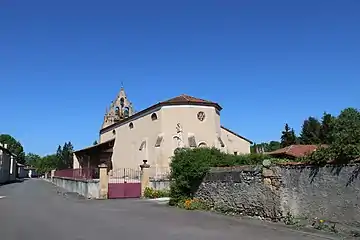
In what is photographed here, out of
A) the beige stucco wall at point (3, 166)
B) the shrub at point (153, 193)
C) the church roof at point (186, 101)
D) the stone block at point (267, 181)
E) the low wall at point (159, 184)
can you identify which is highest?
the church roof at point (186, 101)

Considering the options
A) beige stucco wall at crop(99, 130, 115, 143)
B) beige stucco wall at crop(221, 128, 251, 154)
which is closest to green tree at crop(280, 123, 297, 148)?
beige stucco wall at crop(221, 128, 251, 154)

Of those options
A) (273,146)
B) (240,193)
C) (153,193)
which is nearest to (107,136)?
(153,193)

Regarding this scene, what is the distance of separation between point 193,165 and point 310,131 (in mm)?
54680

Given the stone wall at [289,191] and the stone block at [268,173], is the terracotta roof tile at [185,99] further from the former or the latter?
the stone block at [268,173]

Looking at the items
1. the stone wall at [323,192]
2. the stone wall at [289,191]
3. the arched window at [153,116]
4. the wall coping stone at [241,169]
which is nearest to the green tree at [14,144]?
the arched window at [153,116]

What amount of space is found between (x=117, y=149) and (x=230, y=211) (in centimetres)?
3816

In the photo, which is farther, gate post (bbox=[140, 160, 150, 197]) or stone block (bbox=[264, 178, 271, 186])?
gate post (bbox=[140, 160, 150, 197])

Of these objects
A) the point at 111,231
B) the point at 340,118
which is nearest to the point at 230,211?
the point at 111,231

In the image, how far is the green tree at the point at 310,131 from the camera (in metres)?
66.5

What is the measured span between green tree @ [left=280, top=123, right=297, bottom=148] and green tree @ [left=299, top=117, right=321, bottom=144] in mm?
1478

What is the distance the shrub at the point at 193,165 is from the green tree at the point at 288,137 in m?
53.5

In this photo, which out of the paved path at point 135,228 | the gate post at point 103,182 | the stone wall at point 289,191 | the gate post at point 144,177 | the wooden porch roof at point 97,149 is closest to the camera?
the paved path at point 135,228

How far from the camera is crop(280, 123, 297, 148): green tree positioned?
72619mm

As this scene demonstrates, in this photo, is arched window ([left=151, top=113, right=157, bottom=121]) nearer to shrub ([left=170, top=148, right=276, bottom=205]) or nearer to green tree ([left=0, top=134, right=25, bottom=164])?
shrub ([left=170, top=148, right=276, bottom=205])
